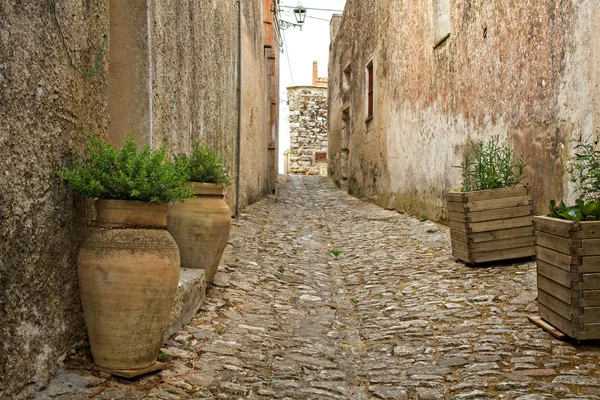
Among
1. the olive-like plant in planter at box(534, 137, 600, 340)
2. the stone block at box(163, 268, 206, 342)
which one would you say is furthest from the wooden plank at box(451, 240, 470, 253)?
the stone block at box(163, 268, 206, 342)

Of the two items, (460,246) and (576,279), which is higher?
(576,279)

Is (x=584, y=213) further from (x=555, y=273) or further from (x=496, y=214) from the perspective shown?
(x=496, y=214)

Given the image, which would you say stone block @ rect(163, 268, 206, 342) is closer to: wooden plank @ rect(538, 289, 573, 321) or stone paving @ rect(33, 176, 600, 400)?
stone paving @ rect(33, 176, 600, 400)

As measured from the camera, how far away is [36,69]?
88.4 inches

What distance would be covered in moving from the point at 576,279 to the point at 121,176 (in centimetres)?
228

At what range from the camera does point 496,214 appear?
4.66m

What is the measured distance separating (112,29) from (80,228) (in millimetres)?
1420

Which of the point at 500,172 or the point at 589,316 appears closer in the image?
the point at 589,316

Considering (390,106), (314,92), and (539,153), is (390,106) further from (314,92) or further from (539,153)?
(314,92)

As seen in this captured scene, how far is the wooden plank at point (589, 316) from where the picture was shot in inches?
114

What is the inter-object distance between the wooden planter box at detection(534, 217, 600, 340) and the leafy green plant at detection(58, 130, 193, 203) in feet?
6.58

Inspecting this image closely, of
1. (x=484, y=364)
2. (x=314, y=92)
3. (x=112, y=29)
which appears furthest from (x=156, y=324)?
(x=314, y=92)

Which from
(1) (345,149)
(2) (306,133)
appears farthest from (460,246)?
(2) (306,133)

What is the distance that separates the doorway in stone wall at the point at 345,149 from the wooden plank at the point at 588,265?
1223 cm
